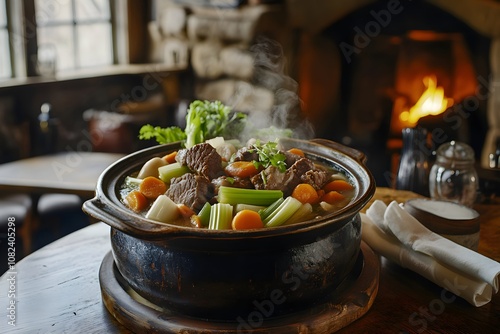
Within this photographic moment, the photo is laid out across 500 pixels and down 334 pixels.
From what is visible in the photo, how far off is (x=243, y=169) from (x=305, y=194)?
0.81ft

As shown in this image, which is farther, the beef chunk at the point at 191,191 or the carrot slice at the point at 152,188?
the carrot slice at the point at 152,188

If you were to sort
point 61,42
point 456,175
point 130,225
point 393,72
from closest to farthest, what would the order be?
point 130,225 → point 456,175 → point 393,72 → point 61,42

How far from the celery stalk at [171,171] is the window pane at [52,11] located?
3872 millimetres

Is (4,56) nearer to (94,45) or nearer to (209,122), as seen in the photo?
(94,45)

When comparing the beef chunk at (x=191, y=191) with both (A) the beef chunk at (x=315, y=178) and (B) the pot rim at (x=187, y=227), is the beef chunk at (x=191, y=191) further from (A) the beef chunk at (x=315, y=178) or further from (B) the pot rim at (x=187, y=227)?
(A) the beef chunk at (x=315, y=178)

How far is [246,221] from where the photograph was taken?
1729 millimetres

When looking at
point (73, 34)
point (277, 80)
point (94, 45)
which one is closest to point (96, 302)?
point (277, 80)

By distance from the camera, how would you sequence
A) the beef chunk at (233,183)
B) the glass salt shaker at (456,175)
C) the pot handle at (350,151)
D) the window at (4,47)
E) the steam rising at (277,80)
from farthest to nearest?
1. the steam rising at (277,80)
2. the window at (4,47)
3. the glass salt shaker at (456,175)
4. the pot handle at (350,151)
5. the beef chunk at (233,183)

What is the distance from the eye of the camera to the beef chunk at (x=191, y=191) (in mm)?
1877

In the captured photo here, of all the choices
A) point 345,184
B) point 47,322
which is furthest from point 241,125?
point 47,322

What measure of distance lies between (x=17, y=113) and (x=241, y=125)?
11.2 feet

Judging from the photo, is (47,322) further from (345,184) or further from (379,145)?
(379,145)

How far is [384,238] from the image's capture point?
2.18 metres

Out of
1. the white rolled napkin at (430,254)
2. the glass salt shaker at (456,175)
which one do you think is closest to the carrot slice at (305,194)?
the white rolled napkin at (430,254)
